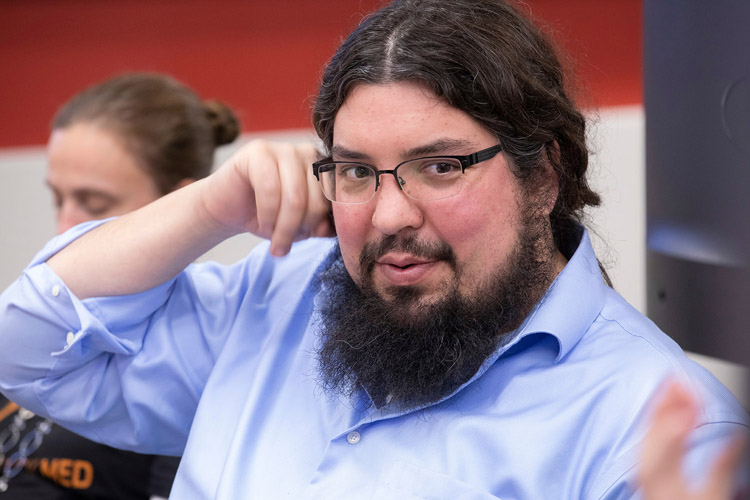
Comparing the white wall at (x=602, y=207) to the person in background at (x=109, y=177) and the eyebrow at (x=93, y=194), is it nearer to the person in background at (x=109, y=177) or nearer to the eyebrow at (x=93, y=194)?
the person in background at (x=109, y=177)

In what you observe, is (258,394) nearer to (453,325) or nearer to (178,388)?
(178,388)

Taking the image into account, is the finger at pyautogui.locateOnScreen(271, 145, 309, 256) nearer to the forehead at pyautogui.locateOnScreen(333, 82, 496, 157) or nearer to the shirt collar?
the forehead at pyautogui.locateOnScreen(333, 82, 496, 157)

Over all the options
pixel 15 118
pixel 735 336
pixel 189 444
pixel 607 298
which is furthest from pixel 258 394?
pixel 15 118

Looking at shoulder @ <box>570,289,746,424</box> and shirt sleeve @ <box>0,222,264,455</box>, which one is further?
shirt sleeve @ <box>0,222,264,455</box>

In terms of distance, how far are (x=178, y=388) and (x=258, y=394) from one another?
0.70ft

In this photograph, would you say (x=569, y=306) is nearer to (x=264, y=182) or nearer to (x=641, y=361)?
(x=641, y=361)

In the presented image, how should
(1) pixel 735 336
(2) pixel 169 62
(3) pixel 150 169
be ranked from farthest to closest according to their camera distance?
1. (2) pixel 169 62
2. (3) pixel 150 169
3. (1) pixel 735 336

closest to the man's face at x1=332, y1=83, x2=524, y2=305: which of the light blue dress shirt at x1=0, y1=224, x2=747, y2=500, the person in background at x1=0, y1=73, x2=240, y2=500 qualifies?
the light blue dress shirt at x1=0, y1=224, x2=747, y2=500

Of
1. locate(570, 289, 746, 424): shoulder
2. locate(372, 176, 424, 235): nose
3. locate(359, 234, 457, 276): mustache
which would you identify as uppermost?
locate(372, 176, 424, 235): nose

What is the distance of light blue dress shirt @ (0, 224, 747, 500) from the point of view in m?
1.00

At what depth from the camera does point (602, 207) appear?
217 cm

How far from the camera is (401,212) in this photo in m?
1.10

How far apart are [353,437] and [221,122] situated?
1.27 m

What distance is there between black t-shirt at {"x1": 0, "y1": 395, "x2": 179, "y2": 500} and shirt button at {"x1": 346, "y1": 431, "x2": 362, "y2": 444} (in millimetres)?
708
